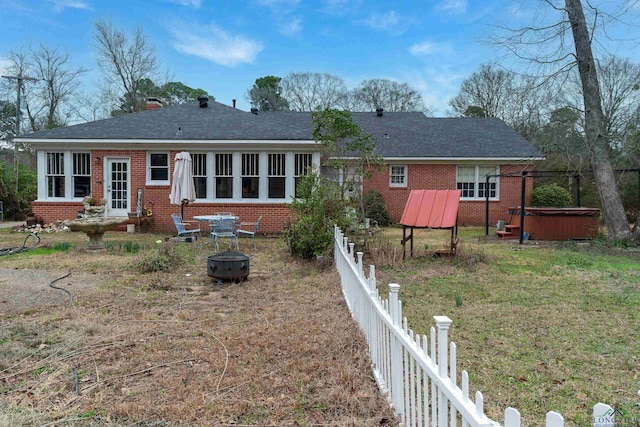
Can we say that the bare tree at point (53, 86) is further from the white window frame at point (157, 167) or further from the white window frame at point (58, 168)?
the white window frame at point (157, 167)

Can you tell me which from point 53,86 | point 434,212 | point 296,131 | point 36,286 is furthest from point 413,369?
point 53,86

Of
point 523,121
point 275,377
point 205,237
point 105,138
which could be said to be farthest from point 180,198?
point 523,121

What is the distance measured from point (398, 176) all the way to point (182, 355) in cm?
1524

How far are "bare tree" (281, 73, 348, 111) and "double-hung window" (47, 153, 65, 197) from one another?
26.8 metres

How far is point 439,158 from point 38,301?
14.8 m

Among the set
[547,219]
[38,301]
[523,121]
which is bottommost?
[38,301]

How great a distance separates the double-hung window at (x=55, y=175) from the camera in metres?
14.2

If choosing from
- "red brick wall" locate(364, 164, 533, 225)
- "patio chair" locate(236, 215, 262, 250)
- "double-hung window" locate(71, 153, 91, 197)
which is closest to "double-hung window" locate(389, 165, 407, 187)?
"red brick wall" locate(364, 164, 533, 225)

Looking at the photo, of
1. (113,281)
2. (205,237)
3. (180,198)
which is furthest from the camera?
(205,237)

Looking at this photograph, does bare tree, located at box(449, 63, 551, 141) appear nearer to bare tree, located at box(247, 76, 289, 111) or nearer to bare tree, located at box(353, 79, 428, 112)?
bare tree, located at box(353, 79, 428, 112)

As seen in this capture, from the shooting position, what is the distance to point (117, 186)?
14.3 metres

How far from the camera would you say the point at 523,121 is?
3008 centimetres

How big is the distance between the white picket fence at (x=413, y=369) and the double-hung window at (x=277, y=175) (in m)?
9.63

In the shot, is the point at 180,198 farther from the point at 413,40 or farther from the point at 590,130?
the point at 413,40
